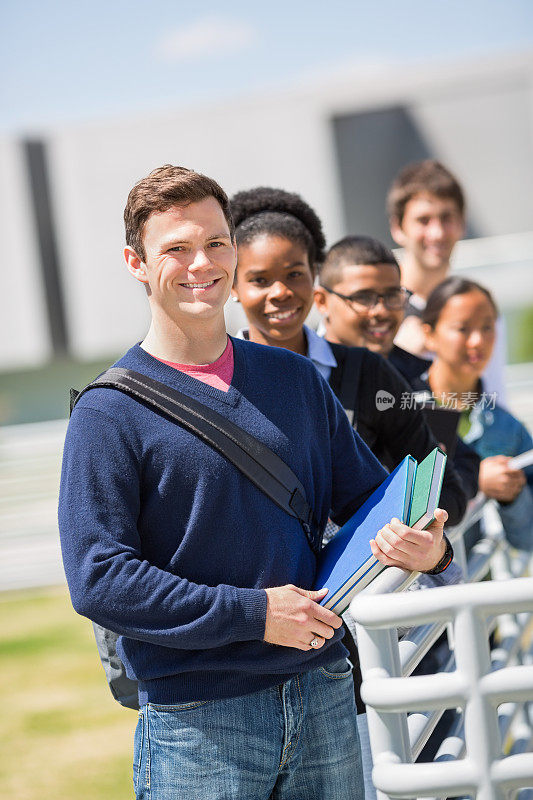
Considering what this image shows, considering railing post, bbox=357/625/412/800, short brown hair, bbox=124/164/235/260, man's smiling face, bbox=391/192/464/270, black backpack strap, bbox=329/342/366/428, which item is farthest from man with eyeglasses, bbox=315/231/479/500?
man's smiling face, bbox=391/192/464/270

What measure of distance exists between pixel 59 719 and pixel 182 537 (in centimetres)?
430

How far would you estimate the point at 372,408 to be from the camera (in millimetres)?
2191

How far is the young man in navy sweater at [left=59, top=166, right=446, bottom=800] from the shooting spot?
1.46m

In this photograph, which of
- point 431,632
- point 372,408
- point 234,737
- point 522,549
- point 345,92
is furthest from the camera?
point 345,92

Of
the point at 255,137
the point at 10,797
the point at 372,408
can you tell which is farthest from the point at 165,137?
the point at 372,408

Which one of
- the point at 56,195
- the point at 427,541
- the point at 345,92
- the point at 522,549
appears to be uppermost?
the point at 345,92

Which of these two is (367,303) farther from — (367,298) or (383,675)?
(383,675)

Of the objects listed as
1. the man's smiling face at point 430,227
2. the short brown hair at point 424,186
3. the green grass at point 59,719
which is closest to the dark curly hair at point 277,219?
the man's smiling face at point 430,227

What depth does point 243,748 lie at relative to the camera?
1556 mm

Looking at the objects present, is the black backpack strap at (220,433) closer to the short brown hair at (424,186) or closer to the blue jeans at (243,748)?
the blue jeans at (243,748)

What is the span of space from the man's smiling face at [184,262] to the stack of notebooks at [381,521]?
442mm

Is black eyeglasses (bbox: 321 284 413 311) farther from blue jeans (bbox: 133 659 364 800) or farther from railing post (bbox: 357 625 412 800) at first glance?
railing post (bbox: 357 625 412 800)

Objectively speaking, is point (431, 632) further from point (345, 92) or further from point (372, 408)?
point (345, 92)

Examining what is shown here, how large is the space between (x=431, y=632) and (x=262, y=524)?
0.53 meters
